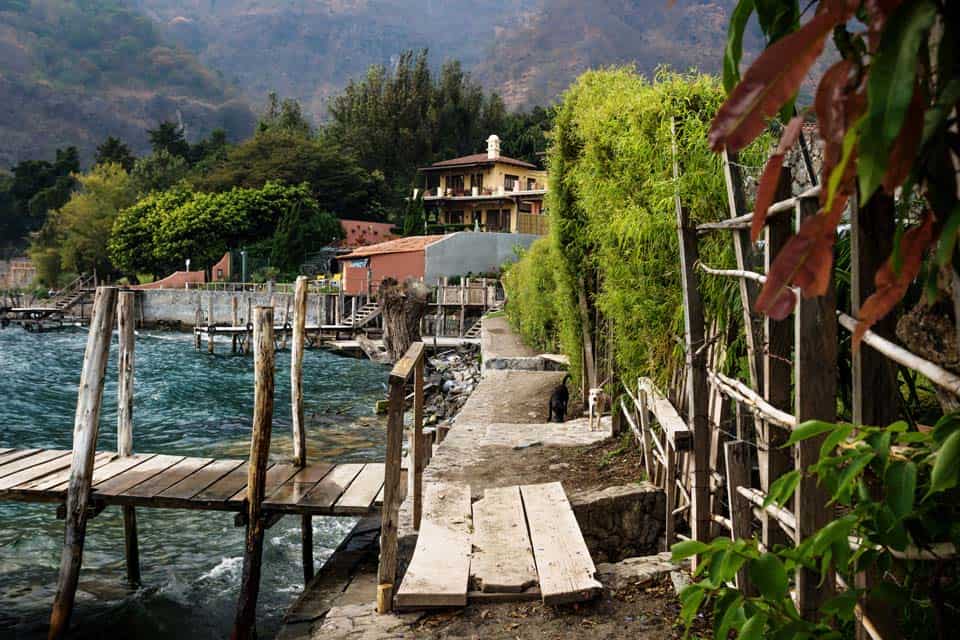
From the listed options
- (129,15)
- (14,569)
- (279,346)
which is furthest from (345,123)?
(129,15)

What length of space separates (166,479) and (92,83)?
139m

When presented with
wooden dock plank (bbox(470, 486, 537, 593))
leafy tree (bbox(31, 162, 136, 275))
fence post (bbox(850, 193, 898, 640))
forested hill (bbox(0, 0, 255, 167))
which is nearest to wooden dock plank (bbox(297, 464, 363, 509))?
wooden dock plank (bbox(470, 486, 537, 593))

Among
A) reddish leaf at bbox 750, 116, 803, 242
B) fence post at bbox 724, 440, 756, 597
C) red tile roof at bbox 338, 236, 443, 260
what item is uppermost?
red tile roof at bbox 338, 236, 443, 260

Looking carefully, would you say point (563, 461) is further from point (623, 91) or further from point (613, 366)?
point (623, 91)

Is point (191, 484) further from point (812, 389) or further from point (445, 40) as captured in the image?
point (445, 40)

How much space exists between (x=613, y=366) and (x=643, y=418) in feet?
7.24

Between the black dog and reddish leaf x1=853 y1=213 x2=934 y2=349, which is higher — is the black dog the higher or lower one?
the lower one

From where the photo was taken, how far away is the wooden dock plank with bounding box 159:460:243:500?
6.18 meters

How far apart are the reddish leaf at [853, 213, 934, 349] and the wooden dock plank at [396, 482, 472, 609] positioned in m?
3.04

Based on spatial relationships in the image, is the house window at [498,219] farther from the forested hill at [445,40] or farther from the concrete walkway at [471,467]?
the forested hill at [445,40]

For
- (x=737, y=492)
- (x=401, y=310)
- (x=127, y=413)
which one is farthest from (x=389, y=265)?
(x=737, y=492)

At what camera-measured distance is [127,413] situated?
748 cm

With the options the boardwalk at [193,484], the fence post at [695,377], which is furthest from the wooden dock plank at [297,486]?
the fence post at [695,377]

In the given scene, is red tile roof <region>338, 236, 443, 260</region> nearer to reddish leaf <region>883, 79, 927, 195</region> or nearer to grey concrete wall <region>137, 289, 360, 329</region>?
grey concrete wall <region>137, 289, 360, 329</region>
